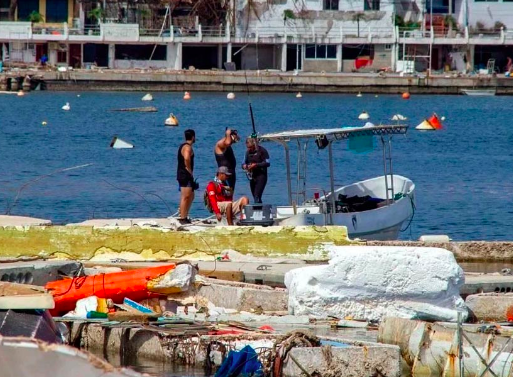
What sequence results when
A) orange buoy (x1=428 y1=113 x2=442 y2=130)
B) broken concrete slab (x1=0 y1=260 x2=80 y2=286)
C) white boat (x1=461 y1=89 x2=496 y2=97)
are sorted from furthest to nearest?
white boat (x1=461 y1=89 x2=496 y2=97) → orange buoy (x1=428 y1=113 x2=442 y2=130) → broken concrete slab (x1=0 y1=260 x2=80 y2=286)

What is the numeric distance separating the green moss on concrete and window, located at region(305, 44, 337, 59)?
7889cm

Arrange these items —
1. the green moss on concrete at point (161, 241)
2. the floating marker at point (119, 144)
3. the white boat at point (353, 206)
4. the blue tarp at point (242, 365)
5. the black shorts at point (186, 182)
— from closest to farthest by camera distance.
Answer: the blue tarp at point (242, 365) → the green moss on concrete at point (161, 241) → the black shorts at point (186, 182) → the white boat at point (353, 206) → the floating marker at point (119, 144)

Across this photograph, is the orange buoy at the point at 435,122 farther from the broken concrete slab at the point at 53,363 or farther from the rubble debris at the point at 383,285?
the broken concrete slab at the point at 53,363

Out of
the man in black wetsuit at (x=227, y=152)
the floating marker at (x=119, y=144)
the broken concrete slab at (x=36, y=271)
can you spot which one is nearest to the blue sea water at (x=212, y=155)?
the floating marker at (x=119, y=144)

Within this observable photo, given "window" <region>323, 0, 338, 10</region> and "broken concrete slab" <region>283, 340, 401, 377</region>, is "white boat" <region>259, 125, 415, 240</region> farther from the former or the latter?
"window" <region>323, 0, 338, 10</region>

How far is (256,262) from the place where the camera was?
56.3ft

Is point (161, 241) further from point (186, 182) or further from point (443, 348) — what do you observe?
point (443, 348)

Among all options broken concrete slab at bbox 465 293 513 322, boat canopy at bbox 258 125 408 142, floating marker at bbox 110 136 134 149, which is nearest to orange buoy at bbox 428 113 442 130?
floating marker at bbox 110 136 134 149

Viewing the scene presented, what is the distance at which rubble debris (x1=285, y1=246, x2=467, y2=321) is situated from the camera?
13.6 metres

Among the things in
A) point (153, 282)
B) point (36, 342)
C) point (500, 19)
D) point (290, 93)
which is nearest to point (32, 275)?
point (153, 282)

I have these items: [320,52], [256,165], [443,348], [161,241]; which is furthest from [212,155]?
[320,52]

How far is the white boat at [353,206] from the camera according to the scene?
2031cm

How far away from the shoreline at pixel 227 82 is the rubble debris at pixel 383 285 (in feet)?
238

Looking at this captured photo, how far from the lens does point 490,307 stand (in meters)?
14.2
